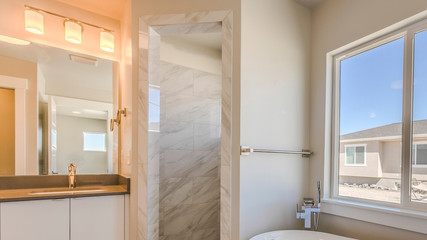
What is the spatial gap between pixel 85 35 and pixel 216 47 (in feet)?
5.02

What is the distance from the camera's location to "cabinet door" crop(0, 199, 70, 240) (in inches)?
68.6

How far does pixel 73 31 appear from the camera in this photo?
2.34 metres

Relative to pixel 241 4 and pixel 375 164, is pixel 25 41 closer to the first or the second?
pixel 241 4

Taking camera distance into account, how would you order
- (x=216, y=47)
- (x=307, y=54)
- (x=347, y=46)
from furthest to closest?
(x=216, y=47), (x=307, y=54), (x=347, y=46)

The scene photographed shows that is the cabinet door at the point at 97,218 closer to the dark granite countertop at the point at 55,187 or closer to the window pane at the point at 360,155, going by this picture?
the dark granite countertop at the point at 55,187

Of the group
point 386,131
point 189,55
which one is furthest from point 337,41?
point 189,55

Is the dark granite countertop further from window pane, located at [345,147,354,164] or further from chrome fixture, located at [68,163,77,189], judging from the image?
window pane, located at [345,147,354,164]

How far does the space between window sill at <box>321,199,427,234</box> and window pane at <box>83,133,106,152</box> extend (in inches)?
84.9

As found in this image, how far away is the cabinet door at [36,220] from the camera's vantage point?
5.71 feet

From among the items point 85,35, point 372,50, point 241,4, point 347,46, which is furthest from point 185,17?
point 372,50

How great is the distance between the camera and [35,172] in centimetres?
217

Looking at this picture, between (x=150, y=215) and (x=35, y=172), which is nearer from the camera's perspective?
(x=150, y=215)

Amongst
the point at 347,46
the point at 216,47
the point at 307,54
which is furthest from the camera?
the point at 216,47

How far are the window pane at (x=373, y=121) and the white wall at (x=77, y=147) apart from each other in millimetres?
2277
